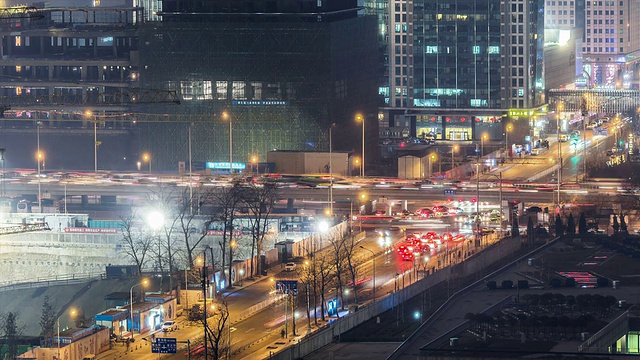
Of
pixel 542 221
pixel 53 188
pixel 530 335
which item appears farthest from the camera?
pixel 53 188

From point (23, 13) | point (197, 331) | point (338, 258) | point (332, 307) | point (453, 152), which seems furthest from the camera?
point (453, 152)

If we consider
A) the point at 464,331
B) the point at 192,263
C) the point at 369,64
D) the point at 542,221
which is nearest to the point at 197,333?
the point at 464,331

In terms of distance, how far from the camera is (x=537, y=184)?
518 ft

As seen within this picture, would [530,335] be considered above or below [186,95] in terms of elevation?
below

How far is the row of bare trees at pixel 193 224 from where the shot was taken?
12788 centimetres

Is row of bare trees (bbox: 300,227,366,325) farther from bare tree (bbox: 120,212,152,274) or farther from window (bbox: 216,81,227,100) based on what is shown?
window (bbox: 216,81,227,100)

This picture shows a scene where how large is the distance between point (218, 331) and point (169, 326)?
697cm

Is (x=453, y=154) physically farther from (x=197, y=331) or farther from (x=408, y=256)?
(x=197, y=331)

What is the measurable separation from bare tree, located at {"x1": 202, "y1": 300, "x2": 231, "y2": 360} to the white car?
5.83 ft

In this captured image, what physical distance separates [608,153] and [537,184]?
3443 cm

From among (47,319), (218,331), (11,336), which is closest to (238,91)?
(47,319)

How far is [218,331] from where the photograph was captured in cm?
9388

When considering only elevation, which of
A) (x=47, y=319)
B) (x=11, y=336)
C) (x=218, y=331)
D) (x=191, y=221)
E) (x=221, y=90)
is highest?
(x=221, y=90)

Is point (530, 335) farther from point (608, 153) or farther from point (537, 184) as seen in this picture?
point (608, 153)
